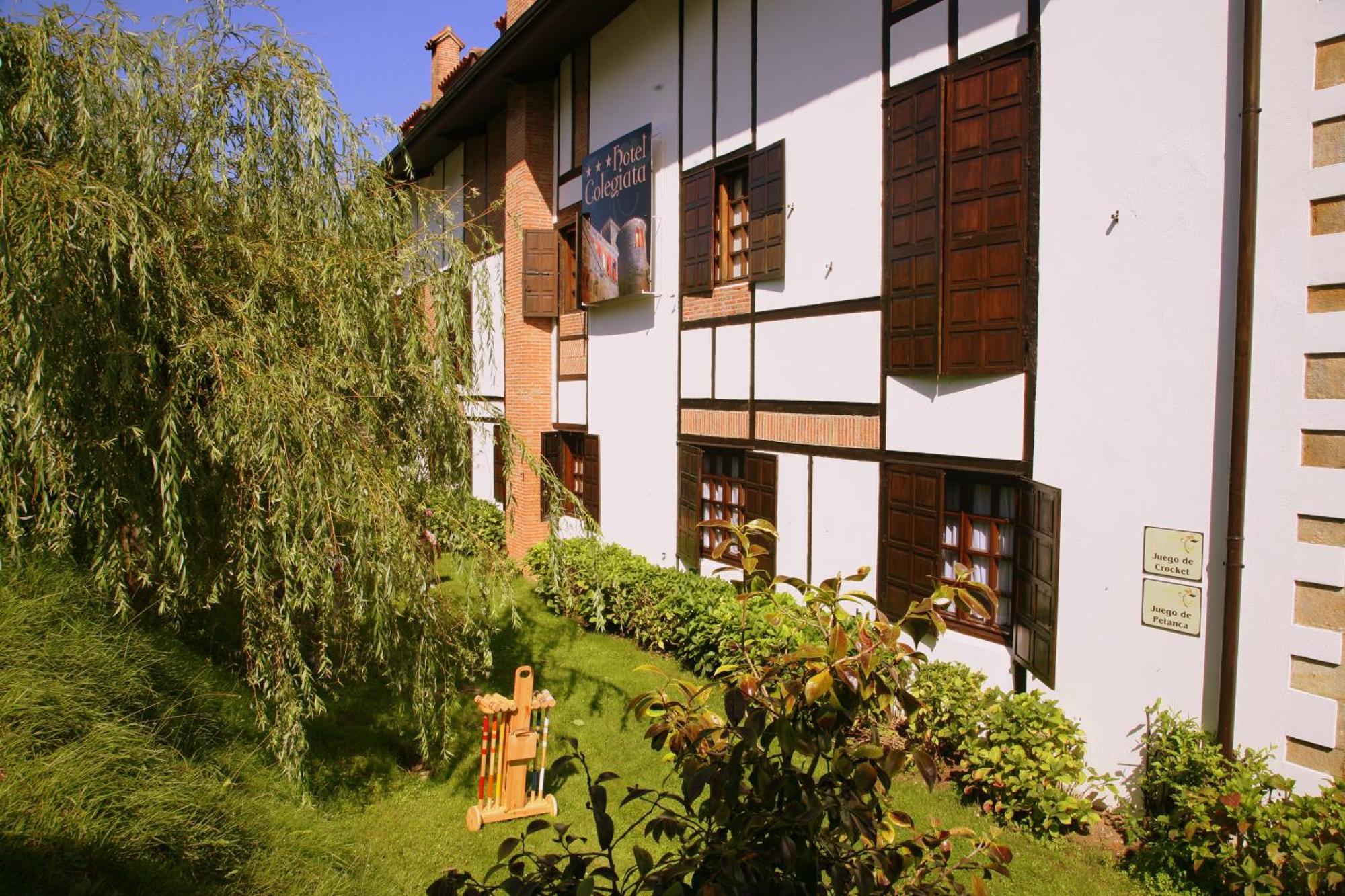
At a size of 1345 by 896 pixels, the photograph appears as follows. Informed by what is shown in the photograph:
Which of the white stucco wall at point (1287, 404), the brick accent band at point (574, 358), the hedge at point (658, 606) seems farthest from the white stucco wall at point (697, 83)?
the white stucco wall at point (1287, 404)

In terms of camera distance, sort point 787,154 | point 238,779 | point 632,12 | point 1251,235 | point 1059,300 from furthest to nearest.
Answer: point 632,12
point 787,154
point 1059,300
point 1251,235
point 238,779

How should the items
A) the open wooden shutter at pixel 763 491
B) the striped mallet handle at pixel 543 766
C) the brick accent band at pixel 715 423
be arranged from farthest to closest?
the brick accent band at pixel 715 423 < the open wooden shutter at pixel 763 491 < the striped mallet handle at pixel 543 766

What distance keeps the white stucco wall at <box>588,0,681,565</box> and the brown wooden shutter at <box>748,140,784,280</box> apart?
1448 mm

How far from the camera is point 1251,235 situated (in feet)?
15.6

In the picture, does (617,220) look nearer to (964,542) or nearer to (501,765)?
(964,542)

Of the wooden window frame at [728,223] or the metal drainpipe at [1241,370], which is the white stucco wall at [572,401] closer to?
the wooden window frame at [728,223]

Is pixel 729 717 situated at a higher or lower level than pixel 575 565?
higher

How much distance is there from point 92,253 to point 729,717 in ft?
13.2

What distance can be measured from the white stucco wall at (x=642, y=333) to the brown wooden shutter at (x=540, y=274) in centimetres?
101

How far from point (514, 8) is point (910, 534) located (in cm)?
1164

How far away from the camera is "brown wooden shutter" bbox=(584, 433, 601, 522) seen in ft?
38.1

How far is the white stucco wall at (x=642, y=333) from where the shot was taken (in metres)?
9.64

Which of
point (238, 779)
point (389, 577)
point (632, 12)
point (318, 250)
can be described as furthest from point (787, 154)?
point (238, 779)

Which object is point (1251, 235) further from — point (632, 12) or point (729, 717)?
point (632, 12)
